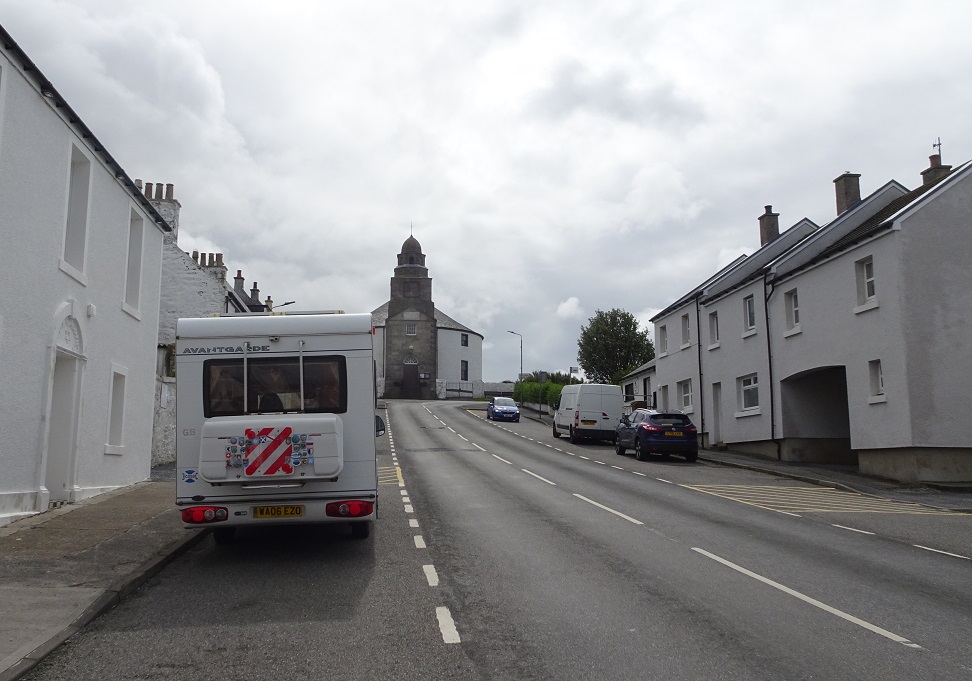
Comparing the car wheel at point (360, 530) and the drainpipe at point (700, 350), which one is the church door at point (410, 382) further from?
the car wheel at point (360, 530)

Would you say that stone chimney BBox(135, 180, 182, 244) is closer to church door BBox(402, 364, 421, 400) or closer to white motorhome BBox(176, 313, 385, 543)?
white motorhome BBox(176, 313, 385, 543)

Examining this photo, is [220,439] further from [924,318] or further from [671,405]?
[671,405]

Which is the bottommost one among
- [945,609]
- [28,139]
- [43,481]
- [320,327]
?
[945,609]

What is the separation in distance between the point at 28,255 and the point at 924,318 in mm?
19660

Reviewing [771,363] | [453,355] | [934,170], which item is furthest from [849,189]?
[453,355]

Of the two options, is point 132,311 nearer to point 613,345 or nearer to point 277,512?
point 277,512

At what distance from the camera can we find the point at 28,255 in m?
11.5

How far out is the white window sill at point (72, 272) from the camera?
1259 cm

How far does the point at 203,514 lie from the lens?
9258mm

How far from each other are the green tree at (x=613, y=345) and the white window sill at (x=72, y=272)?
2422 inches

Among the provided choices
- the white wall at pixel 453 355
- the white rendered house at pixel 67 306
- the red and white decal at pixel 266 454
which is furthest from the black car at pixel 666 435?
the white wall at pixel 453 355

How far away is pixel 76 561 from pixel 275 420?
256 cm

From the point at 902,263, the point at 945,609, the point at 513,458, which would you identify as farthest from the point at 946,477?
the point at 945,609

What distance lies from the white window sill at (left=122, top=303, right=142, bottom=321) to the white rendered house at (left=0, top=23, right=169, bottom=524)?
0.08ft
